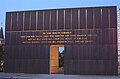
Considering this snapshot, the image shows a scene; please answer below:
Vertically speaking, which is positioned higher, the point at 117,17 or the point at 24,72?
the point at 117,17

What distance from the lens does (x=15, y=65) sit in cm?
4081

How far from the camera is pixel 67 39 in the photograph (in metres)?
38.9

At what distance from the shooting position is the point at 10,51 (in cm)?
4116

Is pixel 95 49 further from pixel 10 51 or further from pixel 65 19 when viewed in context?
pixel 10 51

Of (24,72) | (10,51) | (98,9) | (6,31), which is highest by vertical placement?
(98,9)

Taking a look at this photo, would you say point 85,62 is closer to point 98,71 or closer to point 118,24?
point 98,71

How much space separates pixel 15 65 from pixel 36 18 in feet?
22.5

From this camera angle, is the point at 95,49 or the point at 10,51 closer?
the point at 95,49

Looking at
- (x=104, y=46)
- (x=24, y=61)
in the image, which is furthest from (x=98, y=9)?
(x=24, y=61)

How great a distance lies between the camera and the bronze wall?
37.8 metres

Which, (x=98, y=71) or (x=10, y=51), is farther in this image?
(x=10, y=51)

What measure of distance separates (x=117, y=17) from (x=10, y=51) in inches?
582

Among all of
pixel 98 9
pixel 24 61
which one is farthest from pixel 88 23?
pixel 24 61

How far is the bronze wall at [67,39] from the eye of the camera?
37.8 m
